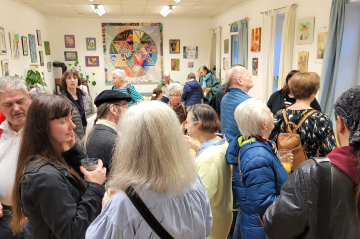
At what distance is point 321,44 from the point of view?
4.74m

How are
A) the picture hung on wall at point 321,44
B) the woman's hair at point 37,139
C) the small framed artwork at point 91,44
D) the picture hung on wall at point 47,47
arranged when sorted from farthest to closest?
the small framed artwork at point 91,44, the picture hung on wall at point 47,47, the picture hung on wall at point 321,44, the woman's hair at point 37,139

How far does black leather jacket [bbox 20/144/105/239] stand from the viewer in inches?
49.3

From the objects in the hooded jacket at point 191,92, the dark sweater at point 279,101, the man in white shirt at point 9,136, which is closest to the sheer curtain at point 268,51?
the hooded jacket at point 191,92

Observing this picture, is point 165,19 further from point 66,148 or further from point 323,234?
point 323,234

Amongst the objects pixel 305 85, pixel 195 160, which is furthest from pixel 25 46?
pixel 305 85

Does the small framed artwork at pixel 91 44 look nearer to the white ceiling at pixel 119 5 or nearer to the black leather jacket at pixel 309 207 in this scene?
the white ceiling at pixel 119 5

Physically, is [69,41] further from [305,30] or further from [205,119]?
[205,119]

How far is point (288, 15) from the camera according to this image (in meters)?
5.54

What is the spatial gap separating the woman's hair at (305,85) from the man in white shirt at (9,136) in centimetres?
233

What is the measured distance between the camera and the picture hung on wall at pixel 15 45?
6.21m

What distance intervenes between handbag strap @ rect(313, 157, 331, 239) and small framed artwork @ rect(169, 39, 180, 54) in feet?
34.5

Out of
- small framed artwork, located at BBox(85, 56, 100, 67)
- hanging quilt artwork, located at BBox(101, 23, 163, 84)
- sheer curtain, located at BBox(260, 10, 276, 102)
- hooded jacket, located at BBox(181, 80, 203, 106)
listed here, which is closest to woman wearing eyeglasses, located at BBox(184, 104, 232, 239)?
hooded jacket, located at BBox(181, 80, 203, 106)

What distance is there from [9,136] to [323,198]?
1.97 meters

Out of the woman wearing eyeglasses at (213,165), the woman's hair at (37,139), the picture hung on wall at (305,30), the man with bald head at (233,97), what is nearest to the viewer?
the woman's hair at (37,139)
